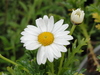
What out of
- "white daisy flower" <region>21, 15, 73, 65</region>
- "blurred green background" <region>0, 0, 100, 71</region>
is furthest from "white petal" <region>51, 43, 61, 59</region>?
Answer: "blurred green background" <region>0, 0, 100, 71</region>

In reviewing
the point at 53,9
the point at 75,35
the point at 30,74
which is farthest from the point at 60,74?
the point at 53,9

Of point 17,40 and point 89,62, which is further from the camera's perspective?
point 17,40

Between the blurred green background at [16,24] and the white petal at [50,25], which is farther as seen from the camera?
the blurred green background at [16,24]

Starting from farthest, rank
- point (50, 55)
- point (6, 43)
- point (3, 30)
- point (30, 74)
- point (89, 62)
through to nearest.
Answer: point (3, 30) → point (6, 43) → point (89, 62) → point (30, 74) → point (50, 55)

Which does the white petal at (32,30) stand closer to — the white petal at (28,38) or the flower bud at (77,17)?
the white petal at (28,38)

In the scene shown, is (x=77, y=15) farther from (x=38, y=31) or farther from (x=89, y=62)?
(x=89, y=62)

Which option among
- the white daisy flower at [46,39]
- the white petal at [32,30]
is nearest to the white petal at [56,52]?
the white daisy flower at [46,39]

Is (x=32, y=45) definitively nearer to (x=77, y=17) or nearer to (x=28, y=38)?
(x=28, y=38)

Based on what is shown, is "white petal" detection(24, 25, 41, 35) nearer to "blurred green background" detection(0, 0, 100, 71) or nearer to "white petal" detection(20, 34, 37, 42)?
"white petal" detection(20, 34, 37, 42)
